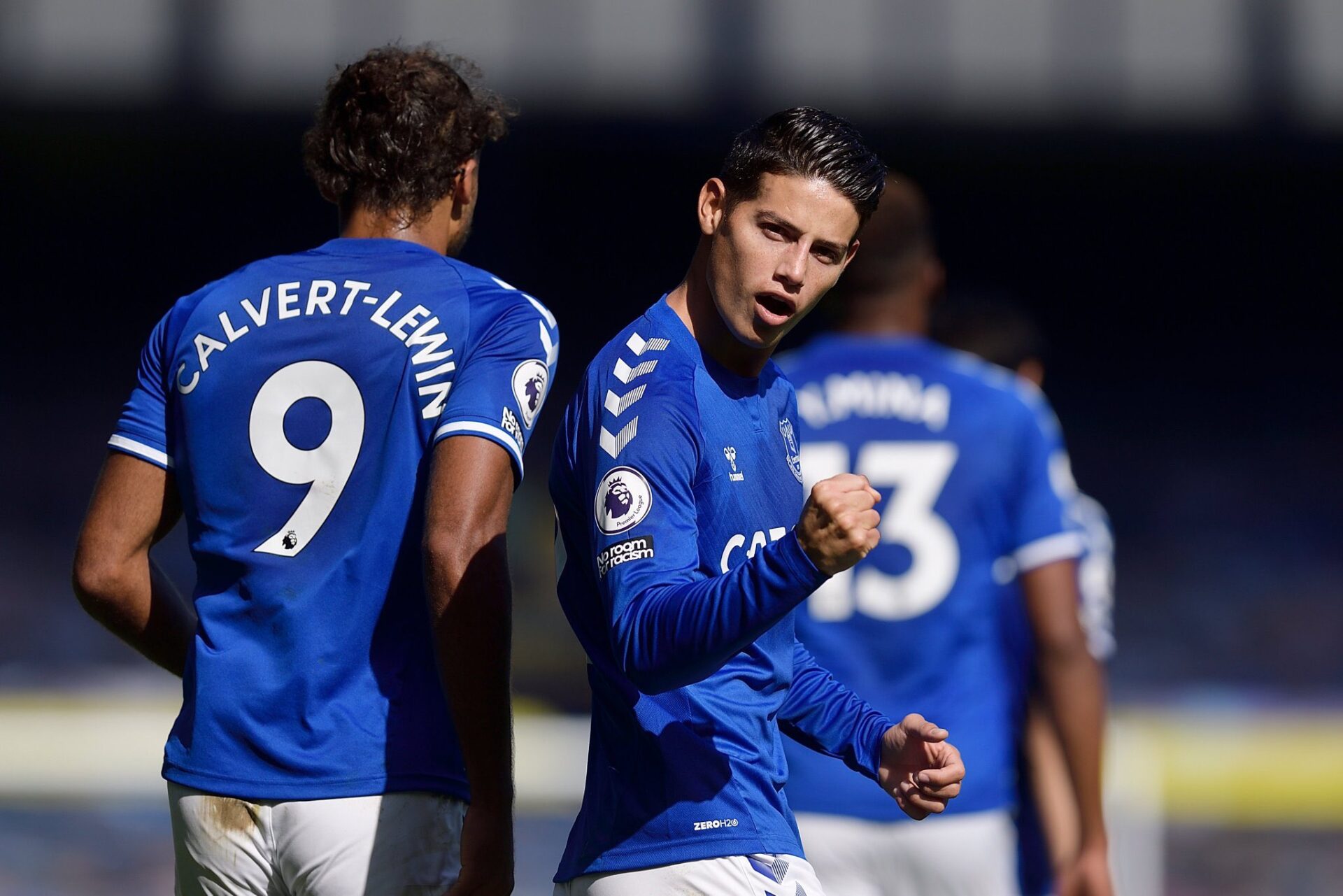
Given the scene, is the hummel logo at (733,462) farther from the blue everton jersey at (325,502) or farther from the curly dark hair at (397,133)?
the curly dark hair at (397,133)

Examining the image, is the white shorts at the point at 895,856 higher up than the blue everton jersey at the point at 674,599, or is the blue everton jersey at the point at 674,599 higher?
the blue everton jersey at the point at 674,599

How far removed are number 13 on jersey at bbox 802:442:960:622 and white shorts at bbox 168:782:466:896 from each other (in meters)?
1.48

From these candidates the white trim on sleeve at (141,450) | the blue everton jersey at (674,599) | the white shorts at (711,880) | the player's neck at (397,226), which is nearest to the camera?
the blue everton jersey at (674,599)

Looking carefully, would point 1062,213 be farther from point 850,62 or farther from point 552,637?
point 552,637

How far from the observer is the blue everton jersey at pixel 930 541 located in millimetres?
3750

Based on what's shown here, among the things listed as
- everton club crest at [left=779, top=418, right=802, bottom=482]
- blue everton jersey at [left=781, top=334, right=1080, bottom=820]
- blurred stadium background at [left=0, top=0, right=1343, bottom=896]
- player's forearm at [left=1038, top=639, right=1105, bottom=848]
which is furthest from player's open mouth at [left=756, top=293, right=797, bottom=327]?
blurred stadium background at [left=0, top=0, right=1343, bottom=896]

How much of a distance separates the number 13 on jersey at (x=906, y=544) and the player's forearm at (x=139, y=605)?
1.54m

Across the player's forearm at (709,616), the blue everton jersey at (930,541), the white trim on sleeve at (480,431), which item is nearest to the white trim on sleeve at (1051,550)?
the blue everton jersey at (930,541)

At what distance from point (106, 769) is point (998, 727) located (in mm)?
8897

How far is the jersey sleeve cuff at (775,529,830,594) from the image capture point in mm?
1919

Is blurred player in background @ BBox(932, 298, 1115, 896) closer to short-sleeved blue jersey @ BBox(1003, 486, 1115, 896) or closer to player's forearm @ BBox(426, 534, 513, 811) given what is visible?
short-sleeved blue jersey @ BBox(1003, 486, 1115, 896)

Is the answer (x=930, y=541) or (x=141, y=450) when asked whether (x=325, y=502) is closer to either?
(x=141, y=450)

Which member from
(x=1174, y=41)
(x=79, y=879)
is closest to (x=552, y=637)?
(x=79, y=879)

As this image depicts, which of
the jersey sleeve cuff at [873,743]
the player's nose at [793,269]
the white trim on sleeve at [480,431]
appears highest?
the player's nose at [793,269]
